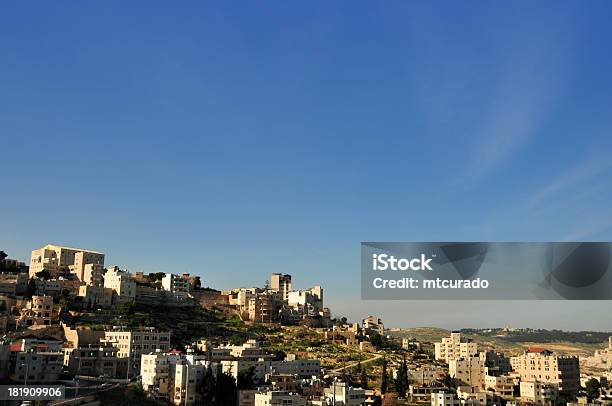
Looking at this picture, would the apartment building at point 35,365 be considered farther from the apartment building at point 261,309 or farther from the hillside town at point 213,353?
the apartment building at point 261,309

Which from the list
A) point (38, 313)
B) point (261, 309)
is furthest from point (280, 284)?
point (38, 313)

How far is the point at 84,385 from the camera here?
33188mm

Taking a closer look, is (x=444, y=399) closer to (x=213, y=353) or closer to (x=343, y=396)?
(x=343, y=396)

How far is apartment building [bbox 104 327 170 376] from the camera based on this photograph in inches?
1499

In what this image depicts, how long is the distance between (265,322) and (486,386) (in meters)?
21.7

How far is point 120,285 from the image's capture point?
53.2m

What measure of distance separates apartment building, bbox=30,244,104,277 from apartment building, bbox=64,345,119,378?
19.1m

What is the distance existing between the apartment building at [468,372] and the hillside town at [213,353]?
0.22 feet

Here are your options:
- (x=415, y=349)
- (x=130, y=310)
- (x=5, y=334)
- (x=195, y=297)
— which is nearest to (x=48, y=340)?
(x=5, y=334)

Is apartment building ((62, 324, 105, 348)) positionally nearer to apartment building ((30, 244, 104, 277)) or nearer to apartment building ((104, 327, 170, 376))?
apartment building ((104, 327, 170, 376))

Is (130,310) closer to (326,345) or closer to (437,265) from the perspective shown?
(326,345)

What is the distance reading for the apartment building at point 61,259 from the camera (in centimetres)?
5553

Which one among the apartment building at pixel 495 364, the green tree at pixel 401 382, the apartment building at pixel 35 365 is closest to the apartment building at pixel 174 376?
the apartment building at pixel 35 365

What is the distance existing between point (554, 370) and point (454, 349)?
10.7 metres
